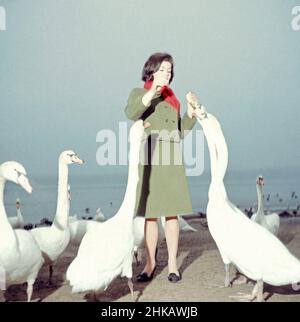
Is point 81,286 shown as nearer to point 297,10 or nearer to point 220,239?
point 220,239

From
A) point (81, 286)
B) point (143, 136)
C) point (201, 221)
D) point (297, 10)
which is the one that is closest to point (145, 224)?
point (143, 136)

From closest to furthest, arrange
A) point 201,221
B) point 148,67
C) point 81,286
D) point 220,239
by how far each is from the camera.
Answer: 1. point 81,286
2. point 220,239
3. point 148,67
4. point 201,221

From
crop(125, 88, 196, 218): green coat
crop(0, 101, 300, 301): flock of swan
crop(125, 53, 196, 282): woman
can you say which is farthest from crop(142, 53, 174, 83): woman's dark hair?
crop(0, 101, 300, 301): flock of swan

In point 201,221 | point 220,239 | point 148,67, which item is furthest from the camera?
point 201,221

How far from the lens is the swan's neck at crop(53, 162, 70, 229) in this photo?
3.01m

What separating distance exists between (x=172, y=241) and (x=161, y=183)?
0.28m

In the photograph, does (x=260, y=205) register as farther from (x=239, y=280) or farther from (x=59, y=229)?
(x=59, y=229)

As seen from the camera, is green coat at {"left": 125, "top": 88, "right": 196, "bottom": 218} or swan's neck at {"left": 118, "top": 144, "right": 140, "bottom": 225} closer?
swan's neck at {"left": 118, "top": 144, "right": 140, "bottom": 225}

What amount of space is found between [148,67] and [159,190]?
576 mm

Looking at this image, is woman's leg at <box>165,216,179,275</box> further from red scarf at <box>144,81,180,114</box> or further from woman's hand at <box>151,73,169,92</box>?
woman's hand at <box>151,73,169,92</box>

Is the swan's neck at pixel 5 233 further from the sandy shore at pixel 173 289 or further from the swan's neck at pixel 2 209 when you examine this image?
the sandy shore at pixel 173 289

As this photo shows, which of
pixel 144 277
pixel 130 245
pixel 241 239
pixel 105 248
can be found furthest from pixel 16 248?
pixel 241 239

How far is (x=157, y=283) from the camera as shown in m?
2.95
